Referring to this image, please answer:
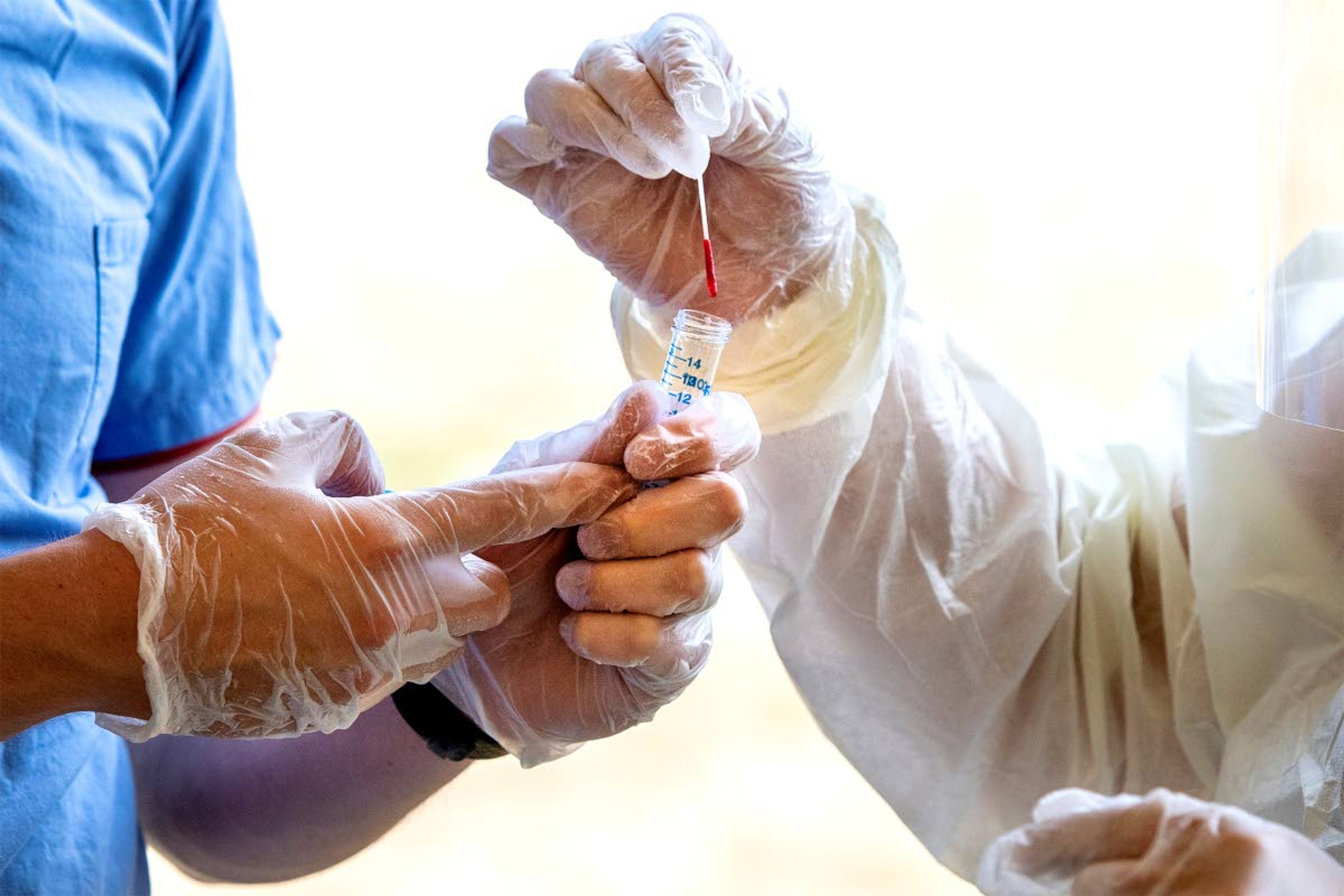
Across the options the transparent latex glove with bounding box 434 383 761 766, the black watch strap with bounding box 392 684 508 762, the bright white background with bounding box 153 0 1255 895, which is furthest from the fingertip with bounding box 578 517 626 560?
the bright white background with bounding box 153 0 1255 895

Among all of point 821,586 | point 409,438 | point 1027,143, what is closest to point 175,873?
point 409,438

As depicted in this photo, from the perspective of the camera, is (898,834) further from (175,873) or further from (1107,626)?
(175,873)

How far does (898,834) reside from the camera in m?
2.05

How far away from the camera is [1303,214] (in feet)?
2.29

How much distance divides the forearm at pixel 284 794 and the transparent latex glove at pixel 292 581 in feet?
0.83

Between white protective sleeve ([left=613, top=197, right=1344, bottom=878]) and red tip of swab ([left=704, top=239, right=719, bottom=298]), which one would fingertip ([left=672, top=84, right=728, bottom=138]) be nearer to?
red tip of swab ([left=704, top=239, right=719, bottom=298])

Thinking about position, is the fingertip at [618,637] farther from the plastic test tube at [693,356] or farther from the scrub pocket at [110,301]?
the scrub pocket at [110,301]

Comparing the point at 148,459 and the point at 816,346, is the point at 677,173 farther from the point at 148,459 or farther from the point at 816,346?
the point at 148,459

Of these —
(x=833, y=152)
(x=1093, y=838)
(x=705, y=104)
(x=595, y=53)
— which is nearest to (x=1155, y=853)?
(x=1093, y=838)

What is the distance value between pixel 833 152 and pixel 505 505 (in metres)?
1.88

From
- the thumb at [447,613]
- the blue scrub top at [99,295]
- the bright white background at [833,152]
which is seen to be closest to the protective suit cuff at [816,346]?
the thumb at [447,613]

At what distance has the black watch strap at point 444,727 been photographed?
925 millimetres

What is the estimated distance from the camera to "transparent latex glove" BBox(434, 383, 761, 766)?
780mm

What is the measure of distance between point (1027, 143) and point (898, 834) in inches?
68.5
